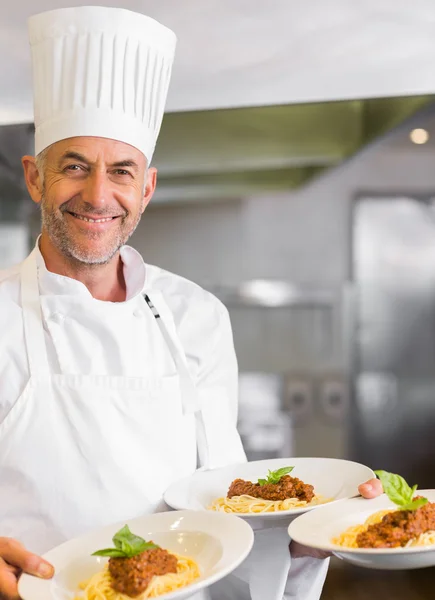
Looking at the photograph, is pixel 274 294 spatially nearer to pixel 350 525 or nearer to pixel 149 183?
pixel 149 183

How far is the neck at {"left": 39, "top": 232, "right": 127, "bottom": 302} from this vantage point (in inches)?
68.1

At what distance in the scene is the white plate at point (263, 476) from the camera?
60.2 inches

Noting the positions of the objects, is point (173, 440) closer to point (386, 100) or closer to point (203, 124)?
point (203, 124)

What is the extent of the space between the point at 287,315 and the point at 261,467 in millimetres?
1256

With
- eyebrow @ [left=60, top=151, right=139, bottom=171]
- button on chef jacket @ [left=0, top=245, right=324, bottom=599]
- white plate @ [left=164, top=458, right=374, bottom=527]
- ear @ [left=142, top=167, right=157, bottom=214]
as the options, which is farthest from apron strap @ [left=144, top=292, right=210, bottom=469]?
eyebrow @ [left=60, top=151, right=139, bottom=171]

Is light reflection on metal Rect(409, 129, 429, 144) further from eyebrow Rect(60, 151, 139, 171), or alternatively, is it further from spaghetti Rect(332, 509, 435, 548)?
spaghetti Rect(332, 509, 435, 548)

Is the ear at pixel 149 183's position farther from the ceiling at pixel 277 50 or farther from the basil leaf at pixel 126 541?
the ceiling at pixel 277 50

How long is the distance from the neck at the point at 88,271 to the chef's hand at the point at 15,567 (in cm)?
67

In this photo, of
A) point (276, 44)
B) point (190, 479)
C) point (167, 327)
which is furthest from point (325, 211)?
point (190, 479)

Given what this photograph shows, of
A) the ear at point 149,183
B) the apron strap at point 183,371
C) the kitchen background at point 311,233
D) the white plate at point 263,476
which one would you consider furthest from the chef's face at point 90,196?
the kitchen background at point 311,233

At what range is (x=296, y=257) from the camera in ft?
9.40

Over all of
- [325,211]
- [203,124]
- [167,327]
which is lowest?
[167,327]

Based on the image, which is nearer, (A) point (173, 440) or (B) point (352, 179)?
(A) point (173, 440)

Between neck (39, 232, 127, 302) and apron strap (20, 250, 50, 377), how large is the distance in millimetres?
46
